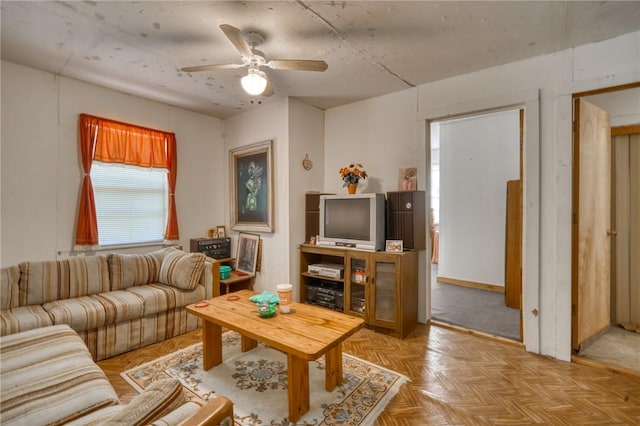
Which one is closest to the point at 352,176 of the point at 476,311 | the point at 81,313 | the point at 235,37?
the point at 235,37

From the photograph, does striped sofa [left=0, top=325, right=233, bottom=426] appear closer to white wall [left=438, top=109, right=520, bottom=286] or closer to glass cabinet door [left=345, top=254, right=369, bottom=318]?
glass cabinet door [left=345, top=254, right=369, bottom=318]

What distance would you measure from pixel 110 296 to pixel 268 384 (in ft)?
5.58

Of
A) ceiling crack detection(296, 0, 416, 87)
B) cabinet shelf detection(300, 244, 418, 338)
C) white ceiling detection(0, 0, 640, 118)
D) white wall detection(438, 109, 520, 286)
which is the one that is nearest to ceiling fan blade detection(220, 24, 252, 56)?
white ceiling detection(0, 0, 640, 118)

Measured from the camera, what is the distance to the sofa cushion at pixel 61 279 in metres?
2.47

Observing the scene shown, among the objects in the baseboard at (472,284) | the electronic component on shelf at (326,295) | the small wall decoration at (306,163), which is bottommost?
the baseboard at (472,284)

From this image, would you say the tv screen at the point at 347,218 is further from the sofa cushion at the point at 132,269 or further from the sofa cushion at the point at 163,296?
the sofa cushion at the point at 132,269

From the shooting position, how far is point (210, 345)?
7.64 ft

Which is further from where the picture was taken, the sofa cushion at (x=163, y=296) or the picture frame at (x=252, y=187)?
the picture frame at (x=252, y=187)

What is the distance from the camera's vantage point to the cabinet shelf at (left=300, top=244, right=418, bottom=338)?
288 centimetres

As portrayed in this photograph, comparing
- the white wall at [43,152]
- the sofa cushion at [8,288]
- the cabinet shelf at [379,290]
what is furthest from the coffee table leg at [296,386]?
the white wall at [43,152]

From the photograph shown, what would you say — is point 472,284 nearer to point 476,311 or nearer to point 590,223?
point 476,311

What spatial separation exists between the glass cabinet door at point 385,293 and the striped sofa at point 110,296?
177cm

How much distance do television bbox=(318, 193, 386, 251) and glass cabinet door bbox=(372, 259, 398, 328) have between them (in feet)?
0.72

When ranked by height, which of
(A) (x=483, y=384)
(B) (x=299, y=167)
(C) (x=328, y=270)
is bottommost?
(A) (x=483, y=384)
